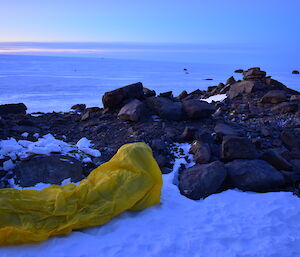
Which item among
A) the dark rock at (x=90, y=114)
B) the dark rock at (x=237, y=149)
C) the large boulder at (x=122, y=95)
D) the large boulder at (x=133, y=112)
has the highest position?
the large boulder at (x=122, y=95)

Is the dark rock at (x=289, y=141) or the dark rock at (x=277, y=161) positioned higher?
the dark rock at (x=289, y=141)

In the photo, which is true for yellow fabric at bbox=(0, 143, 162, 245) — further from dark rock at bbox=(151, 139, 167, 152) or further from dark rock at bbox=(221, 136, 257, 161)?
dark rock at bbox=(221, 136, 257, 161)

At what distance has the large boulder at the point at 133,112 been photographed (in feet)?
21.4

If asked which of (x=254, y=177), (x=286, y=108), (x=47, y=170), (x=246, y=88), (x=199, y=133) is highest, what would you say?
(x=246, y=88)

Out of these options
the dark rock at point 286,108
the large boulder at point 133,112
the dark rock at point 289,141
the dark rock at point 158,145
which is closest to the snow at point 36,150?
the dark rock at point 158,145

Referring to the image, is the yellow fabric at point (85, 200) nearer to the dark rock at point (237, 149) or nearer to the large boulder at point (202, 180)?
the large boulder at point (202, 180)

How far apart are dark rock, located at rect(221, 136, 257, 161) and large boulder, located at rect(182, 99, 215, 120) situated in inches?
75.8

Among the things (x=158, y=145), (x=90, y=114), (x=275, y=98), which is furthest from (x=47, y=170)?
(x=275, y=98)

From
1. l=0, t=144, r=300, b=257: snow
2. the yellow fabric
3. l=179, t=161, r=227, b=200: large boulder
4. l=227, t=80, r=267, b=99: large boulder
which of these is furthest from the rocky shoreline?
the yellow fabric

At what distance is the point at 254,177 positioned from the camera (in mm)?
4184

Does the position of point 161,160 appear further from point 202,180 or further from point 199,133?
point 199,133

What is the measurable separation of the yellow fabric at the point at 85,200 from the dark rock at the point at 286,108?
205 inches

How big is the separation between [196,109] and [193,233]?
3.76 metres

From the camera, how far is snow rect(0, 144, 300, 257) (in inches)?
114
